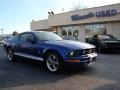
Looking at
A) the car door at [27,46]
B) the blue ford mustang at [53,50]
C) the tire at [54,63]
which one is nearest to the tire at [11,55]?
the blue ford mustang at [53,50]

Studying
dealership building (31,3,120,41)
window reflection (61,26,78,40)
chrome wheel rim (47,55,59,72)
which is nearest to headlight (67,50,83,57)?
chrome wheel rim (47,55,59,72)

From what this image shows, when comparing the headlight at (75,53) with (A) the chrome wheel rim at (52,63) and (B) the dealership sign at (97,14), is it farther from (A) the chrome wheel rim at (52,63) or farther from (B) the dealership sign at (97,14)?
(B) the dealership sign at (97,14)

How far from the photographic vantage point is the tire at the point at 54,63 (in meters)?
7.03

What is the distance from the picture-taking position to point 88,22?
25188 millimetres

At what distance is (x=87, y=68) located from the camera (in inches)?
316

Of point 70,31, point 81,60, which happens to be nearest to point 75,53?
point 81,60

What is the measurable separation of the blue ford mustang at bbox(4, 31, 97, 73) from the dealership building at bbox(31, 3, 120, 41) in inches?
420

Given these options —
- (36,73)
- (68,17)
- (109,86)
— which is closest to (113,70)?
(109,86)

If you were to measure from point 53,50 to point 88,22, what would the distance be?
18497mm

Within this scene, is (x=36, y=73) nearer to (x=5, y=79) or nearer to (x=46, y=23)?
(x=5, y=79)

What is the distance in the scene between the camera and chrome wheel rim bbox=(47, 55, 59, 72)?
726 cm

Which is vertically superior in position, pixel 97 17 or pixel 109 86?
pixel 97 17

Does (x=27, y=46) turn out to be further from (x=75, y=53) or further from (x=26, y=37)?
Answer: (x=75, y=53)

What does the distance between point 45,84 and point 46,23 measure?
30.3 metres
